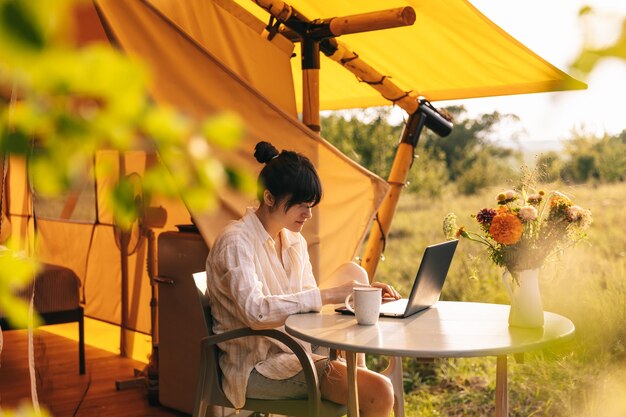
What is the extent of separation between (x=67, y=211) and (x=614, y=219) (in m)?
4.95

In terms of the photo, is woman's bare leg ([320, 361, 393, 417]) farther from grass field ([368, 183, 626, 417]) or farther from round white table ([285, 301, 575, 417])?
grass field ([368, 183, 626, 417])

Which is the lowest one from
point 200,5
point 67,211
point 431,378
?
point 431,378

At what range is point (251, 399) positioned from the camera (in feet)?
8.47

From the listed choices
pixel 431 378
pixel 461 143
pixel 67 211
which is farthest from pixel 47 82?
pixel 461 143

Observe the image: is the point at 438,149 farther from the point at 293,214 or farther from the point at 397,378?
the point at 293,214

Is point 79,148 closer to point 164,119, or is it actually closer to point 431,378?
point 164,119

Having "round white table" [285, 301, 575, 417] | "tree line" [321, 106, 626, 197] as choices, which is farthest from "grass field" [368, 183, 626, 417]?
"tree line" [321, 106, 626, 197]

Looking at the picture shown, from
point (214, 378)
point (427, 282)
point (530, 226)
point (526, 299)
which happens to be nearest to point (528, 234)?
point (530, 226)

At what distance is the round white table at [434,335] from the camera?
221cm

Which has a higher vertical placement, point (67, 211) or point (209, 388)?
point (67, 211)

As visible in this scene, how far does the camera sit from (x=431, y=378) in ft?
17.1

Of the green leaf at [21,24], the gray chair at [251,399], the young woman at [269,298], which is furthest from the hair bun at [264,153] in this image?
the green leaf at [21,24]

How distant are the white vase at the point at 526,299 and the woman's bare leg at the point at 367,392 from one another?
18.4 inches

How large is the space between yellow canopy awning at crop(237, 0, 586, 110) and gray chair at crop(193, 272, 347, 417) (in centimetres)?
203
